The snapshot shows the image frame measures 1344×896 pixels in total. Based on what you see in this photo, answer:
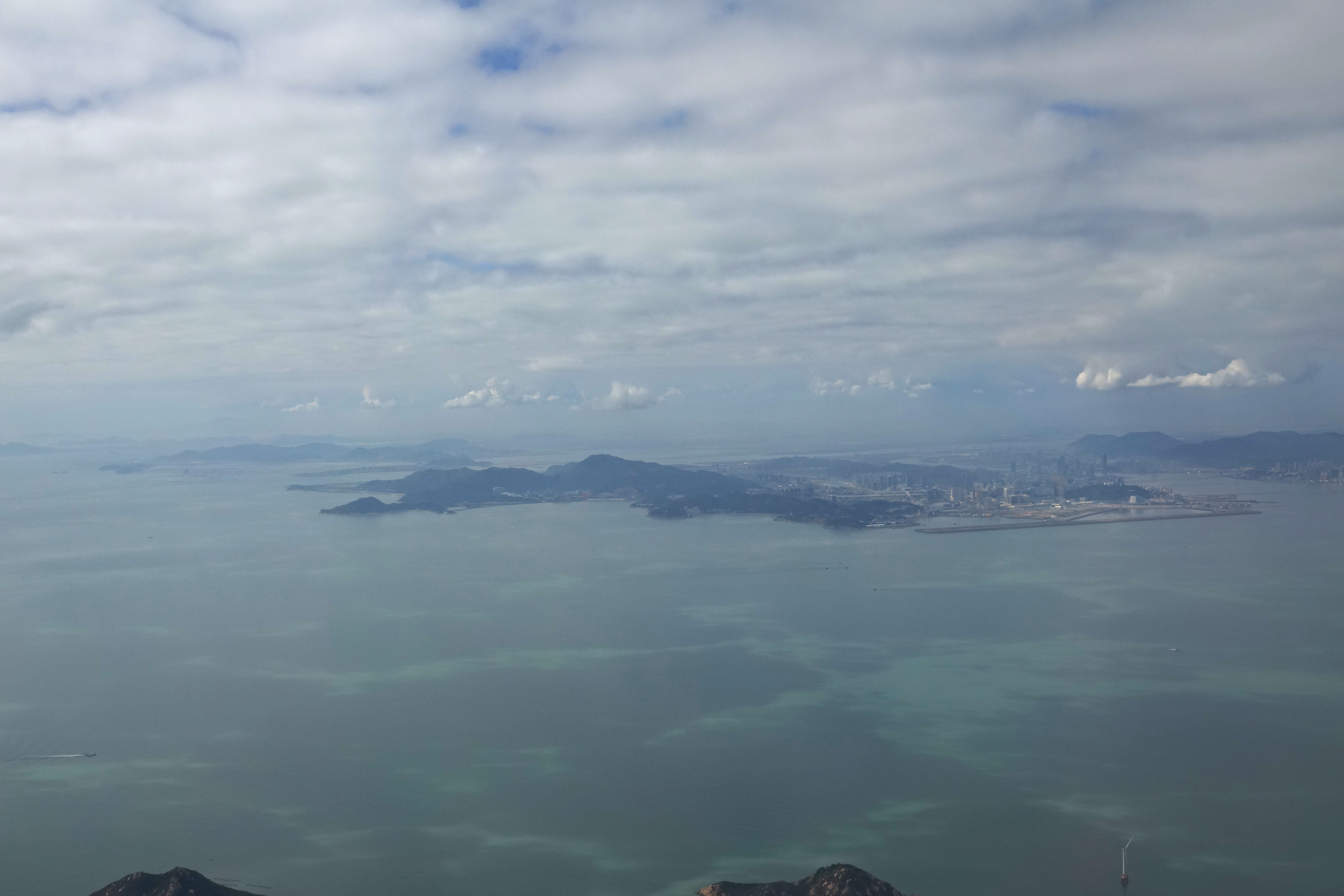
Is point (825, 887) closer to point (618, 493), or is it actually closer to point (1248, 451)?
point (618, 493)

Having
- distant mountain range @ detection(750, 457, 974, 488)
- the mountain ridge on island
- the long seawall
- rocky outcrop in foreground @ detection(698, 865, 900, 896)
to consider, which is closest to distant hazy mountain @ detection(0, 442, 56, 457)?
the mountain ridge on island

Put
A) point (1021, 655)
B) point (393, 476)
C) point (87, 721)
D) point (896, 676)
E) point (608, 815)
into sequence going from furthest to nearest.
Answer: point (393, 476), point (1021, 655), point (896, 676), point (87, 721), point (608, 815)

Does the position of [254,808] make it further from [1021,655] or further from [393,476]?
[393,476]

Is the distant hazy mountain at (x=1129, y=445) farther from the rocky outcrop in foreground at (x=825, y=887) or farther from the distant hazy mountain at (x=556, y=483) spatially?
the rocky outcrop in foreground at (x=825, y=887)

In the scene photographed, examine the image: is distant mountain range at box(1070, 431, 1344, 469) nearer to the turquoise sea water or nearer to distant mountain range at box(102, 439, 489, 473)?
the turquoise sea water

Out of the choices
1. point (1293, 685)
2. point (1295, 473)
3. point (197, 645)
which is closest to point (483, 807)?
point (197, 645)

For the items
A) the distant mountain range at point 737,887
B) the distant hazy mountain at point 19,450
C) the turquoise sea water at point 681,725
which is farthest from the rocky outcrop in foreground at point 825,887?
the distant hazy mountain at point 19,450

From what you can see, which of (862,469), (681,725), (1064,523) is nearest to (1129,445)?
(862,469)
